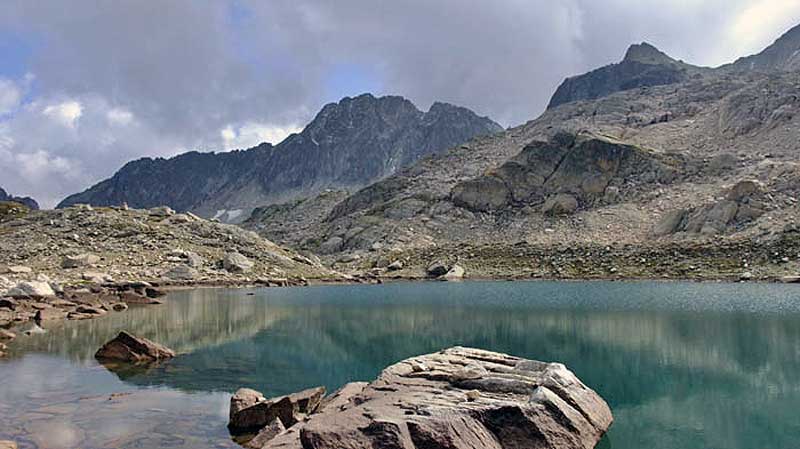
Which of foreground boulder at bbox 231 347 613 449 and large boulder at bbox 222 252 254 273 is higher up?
large boulder at bbox 222 252 254 273

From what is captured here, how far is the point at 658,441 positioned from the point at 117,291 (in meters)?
67.4

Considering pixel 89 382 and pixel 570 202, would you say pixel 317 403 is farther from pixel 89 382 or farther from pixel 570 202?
pixel 570 202

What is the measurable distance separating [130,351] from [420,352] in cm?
1634

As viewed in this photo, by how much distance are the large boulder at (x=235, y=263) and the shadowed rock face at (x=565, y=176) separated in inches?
2628

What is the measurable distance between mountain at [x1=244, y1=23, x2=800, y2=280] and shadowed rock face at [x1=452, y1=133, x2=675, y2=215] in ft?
0.96

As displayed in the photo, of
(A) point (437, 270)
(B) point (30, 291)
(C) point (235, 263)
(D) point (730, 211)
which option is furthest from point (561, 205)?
(B) point (30, 291)

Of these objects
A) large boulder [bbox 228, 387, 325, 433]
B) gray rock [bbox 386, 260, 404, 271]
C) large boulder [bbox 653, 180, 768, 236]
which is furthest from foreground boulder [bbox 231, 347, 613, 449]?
gray rock [bbox 386, 260, 404, 271]

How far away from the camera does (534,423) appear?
53.6 feet

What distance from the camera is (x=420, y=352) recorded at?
32875 mm

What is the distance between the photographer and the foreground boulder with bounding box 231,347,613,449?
1382 centimetres

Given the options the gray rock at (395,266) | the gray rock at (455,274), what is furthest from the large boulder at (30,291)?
the gray rock at (395,266)

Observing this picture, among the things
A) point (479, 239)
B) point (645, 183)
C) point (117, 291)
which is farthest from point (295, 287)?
point (645, 183)

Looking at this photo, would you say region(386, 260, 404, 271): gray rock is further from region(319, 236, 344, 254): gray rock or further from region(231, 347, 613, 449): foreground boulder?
region(231, 347, 613, 449): foreground boulder

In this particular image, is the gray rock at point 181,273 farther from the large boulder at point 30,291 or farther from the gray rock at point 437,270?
the gray rock at point 437,270
